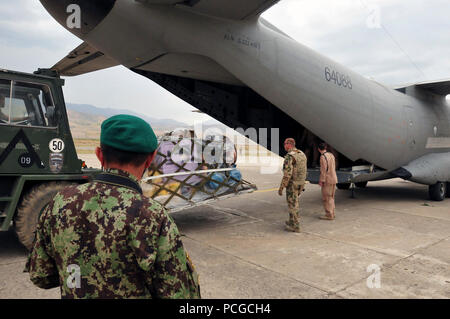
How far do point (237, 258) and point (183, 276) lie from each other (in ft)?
11.2

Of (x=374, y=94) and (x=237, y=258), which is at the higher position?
(x=374, y=94)

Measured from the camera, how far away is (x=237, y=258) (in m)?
4.60

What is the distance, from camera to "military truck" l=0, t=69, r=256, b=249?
4348 mm

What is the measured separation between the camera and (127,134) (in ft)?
4.57

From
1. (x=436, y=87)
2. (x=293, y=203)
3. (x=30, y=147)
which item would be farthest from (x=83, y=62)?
(x=436, y=87)

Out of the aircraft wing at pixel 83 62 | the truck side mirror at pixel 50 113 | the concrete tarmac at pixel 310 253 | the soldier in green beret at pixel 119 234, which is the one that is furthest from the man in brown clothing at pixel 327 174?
the soldier in green beret at pixel 119 234

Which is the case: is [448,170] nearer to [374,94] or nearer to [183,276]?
[374,94]

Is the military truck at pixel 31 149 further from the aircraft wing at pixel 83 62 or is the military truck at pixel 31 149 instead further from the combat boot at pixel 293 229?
the combat boot at pixel 293 229

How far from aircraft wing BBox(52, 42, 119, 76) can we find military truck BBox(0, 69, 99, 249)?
2.59ft

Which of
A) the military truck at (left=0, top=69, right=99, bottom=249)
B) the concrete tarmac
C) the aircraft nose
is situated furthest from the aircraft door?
the military truck at (left=0, top=69, right=99, bottom=249)

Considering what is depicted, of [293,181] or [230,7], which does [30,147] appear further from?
[293,181]

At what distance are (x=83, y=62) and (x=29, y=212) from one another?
9.27ft

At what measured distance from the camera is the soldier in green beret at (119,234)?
1.31 metres
